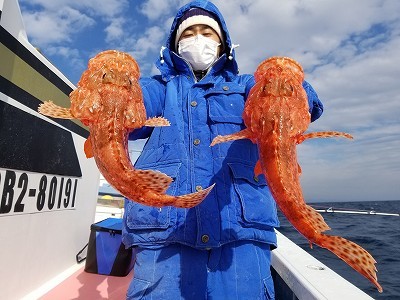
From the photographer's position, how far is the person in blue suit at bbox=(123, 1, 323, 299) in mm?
2916

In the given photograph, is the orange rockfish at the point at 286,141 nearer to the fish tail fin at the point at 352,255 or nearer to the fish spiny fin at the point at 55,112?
the fish tail fin at the point at 352,255

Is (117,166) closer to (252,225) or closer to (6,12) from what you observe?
(252,225)

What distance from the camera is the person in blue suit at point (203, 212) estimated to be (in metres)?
2.92

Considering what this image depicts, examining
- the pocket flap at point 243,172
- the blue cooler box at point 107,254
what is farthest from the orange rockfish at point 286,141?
the blue cooler box at point 107,254

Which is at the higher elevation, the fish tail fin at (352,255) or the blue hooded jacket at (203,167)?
the blue hooded jacket at (203,167)

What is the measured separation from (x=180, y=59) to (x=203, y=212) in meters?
2.00

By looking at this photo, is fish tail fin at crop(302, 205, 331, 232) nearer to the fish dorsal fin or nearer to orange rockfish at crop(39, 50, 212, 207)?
orange rockfish at crop(39, 50, 212, 207)

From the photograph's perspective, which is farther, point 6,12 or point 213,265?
point 6,12

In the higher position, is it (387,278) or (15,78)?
(15,78)

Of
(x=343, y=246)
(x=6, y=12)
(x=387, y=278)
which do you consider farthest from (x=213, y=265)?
(x=387, y=278)

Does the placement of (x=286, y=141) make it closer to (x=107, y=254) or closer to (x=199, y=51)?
(x=199, y=51)

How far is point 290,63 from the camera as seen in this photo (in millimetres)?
2543

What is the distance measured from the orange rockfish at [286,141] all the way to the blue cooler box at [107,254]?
13.2 feet

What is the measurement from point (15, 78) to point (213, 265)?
313 centimetres
